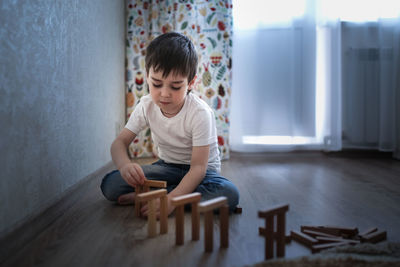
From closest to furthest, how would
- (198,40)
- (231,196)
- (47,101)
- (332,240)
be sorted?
(332,240) < (47,101) < (231,196) < (198,40)

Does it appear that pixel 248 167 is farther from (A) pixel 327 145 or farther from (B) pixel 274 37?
(B) pixel 274 37

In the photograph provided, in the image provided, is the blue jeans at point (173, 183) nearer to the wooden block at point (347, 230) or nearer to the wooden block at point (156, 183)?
the wooden block at point (156, 183)

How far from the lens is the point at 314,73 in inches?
95.3

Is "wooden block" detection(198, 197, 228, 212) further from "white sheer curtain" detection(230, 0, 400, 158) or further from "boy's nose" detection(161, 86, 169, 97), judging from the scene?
"white sheer curtain" detection(230, 0, 400, 158)

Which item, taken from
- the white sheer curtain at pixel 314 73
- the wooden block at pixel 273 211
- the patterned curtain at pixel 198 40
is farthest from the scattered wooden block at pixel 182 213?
the white sheer curtain at pixel 314 73

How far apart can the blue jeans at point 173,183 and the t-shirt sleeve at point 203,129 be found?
0.46ft

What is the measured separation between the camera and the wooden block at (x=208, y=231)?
2.49 feet

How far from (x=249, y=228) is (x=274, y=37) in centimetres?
178

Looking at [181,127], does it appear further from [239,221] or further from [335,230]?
[335,230]

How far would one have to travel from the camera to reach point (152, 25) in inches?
92.0

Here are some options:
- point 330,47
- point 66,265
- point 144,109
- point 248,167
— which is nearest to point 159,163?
point 144,109

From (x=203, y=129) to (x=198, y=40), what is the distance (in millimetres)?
1317

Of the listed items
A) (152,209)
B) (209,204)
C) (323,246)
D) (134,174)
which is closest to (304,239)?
(323,246)

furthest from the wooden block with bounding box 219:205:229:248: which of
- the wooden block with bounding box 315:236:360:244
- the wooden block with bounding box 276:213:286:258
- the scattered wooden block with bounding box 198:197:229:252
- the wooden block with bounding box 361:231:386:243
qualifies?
the wooden block with bounding box 361:231:386:243
